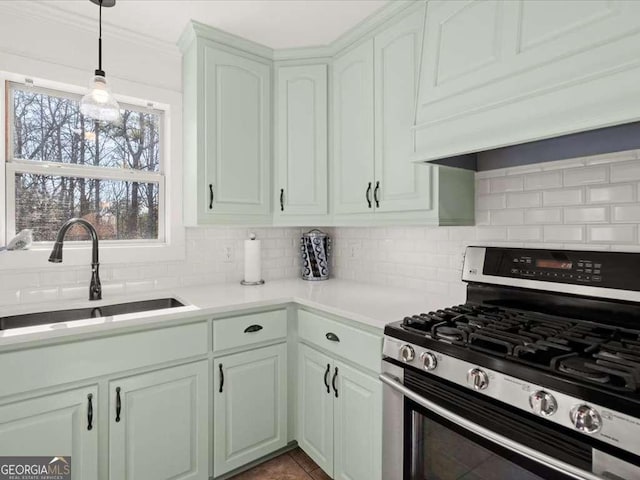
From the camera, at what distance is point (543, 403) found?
0.88 m

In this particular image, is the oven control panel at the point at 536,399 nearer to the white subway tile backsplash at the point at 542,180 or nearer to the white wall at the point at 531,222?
the white wall at the point at 531,222

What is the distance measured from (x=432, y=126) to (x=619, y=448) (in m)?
1.12

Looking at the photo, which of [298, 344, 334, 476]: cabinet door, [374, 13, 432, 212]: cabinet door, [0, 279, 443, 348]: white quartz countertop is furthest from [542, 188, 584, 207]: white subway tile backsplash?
[298, 344, 334, 476]: cabinet door

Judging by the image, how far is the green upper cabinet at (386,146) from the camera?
5.41ft

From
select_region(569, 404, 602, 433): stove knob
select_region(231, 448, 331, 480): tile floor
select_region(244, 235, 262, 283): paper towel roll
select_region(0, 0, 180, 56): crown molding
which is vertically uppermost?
select_region(0, 0, 180, 56): crown molding

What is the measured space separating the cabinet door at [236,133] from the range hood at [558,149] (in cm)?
109

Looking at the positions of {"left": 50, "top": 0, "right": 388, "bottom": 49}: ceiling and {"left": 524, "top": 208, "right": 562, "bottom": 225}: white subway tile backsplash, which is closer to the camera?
{"left": 524, "top": 208, "right": 562, "bottom": 225}: white subway tile backsplash

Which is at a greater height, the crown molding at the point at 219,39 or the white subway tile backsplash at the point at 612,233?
the crown molding at the point at 219,39

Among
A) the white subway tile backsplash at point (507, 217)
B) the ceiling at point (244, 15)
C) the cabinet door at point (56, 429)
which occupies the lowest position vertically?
the cabinet door at point (56, 429)

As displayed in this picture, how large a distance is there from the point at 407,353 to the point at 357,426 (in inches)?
21.8


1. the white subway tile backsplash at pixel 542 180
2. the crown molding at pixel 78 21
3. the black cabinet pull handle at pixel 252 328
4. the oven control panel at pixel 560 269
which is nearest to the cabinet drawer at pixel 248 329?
the black cabinet pull handle at pixel 252 328

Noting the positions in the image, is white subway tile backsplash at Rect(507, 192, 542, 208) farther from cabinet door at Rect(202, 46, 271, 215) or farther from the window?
the window

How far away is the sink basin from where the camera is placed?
5.49 ft

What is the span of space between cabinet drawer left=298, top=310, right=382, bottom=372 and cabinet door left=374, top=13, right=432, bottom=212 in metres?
0.63
